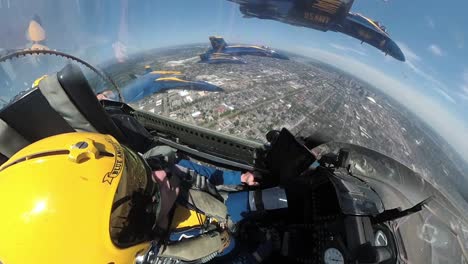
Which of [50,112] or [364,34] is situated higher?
[50,112]

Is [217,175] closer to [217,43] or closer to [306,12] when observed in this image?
[306,12]

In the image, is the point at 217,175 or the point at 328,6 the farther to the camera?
the point at 328,6

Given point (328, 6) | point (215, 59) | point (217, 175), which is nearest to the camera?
point (217, 175)

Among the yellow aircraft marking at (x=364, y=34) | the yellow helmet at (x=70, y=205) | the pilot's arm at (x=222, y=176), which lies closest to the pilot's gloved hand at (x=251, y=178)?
the pilot's arm at (x=222, y=176)

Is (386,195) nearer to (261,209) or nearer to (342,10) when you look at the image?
(261,209)

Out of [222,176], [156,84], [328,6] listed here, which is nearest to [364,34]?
[328,6]

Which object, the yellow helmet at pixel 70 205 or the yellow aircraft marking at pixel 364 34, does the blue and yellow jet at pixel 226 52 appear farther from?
the yellow helmet at pixel 70 205

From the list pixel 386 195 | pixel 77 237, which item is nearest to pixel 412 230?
pixel 386 195
